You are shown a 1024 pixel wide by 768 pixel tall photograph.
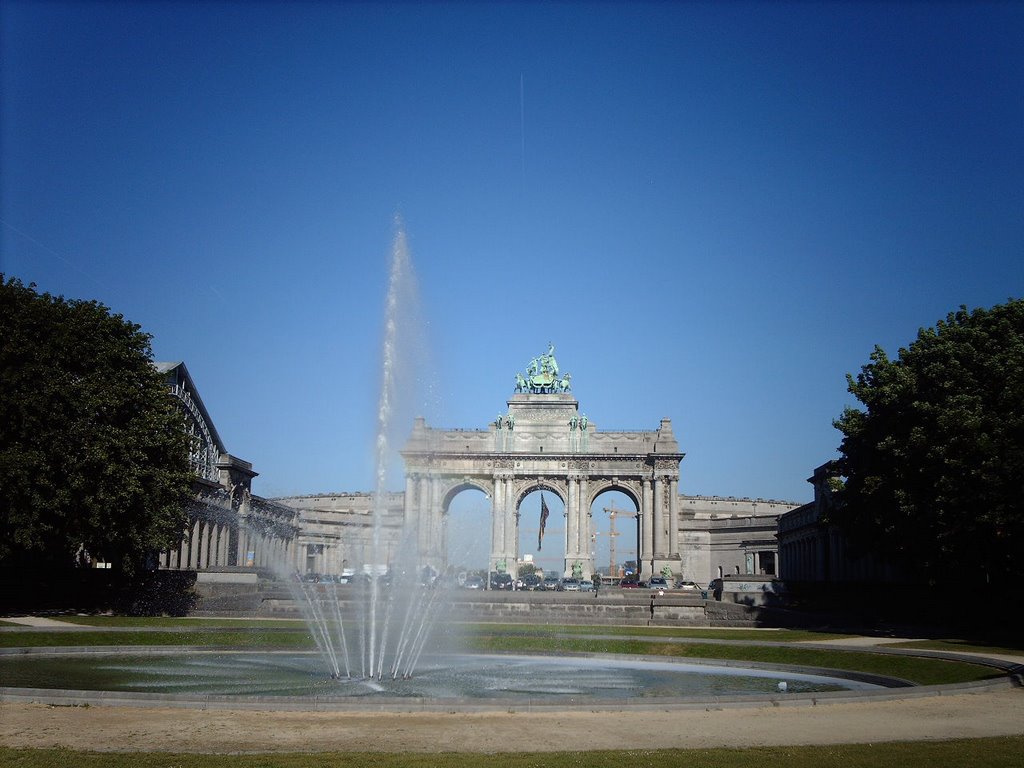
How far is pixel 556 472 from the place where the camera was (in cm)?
11350

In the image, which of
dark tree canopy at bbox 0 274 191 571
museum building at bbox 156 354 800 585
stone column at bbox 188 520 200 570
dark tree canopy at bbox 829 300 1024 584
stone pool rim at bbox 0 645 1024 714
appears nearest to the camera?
stone pool rim at bbox 0 645 1024 714

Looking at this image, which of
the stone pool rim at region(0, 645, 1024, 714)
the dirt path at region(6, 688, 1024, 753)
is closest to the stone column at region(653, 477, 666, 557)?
the stone pool rim at region(0, 645, 1024, 714)

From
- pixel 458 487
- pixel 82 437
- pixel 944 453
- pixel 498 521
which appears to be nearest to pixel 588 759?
pixel 944 453

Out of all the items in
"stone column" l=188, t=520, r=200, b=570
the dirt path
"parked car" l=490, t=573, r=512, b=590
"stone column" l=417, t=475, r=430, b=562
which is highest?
"stone column" l=417, t=475, r=430, b=562

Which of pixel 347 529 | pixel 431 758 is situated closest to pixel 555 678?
pixel 431 758

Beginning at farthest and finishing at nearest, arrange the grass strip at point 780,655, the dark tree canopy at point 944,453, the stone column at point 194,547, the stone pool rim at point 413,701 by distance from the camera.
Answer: the stone column at point 194,547
the dark tree canopy at point 944,453
the grass strip at point 780,655
the stone pool rim at point 413,701

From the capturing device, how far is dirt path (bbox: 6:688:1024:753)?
14930 millimetres

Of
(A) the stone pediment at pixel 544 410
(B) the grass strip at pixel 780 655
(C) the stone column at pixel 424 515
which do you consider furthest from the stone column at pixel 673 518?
(B) the grass strip at pixel 780 655

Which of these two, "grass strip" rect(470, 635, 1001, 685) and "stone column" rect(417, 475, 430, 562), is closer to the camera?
"grass strip" rect(470, 635, 1001, 685)

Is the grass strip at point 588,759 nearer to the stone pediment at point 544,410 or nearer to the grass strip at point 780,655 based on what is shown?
the grass strip at point 780,655

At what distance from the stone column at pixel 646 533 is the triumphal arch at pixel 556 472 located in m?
0.12

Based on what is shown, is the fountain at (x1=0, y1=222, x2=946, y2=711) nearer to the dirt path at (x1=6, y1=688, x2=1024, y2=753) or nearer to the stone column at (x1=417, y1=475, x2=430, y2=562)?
the dirt path at (x1=6, y1=688, x2=1024, y2=753)

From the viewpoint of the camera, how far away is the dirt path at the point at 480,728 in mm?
14930

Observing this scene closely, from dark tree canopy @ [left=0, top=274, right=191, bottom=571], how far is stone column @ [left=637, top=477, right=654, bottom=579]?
2731 inches
